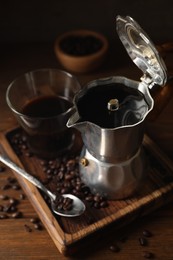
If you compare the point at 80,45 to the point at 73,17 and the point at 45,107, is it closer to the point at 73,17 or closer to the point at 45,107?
the point at 73,17

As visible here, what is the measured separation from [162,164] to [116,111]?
0.20m

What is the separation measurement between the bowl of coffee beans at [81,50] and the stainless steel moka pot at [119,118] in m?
0.32

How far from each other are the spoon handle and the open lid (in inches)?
11.9

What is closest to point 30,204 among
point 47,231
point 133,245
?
point 47,231

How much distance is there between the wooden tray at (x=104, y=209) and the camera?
3.22 feet

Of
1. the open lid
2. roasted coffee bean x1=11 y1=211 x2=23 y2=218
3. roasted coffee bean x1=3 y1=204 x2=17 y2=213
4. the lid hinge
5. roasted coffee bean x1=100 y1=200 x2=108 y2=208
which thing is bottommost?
roasted coffee bean x1=11 y1=211 x2=23 y2=218

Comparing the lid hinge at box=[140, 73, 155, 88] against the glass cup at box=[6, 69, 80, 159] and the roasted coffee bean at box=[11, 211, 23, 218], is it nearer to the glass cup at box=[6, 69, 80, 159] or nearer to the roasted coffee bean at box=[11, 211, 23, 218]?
the glass cup at box=[6, 69, 80, 159]

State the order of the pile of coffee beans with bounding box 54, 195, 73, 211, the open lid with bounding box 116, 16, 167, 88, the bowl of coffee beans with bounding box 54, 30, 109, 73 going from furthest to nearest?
1. the bowl of coffee beans with bounding box 54, 30, 109, 73
2. the pile of coffee beans with bounding box 54, 195, 73, 211
3. the open lid with bounding box 116, 16, 167, 88

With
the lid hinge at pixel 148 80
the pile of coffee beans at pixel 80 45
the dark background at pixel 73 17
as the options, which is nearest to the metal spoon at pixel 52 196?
the lid hinge at pixel 148 80

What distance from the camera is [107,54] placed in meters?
1.40

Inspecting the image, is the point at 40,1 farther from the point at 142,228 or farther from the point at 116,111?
the point at 142,228

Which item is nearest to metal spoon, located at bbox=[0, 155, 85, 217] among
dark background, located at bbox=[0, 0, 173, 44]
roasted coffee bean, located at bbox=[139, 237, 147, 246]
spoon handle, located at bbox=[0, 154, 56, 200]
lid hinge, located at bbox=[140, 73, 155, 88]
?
spoon handle, located at bbox=[0, 154, 56, 200]

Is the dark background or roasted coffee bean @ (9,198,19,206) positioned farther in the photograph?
the dark background

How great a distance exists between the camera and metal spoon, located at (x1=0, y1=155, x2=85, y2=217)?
1028 millimetres
